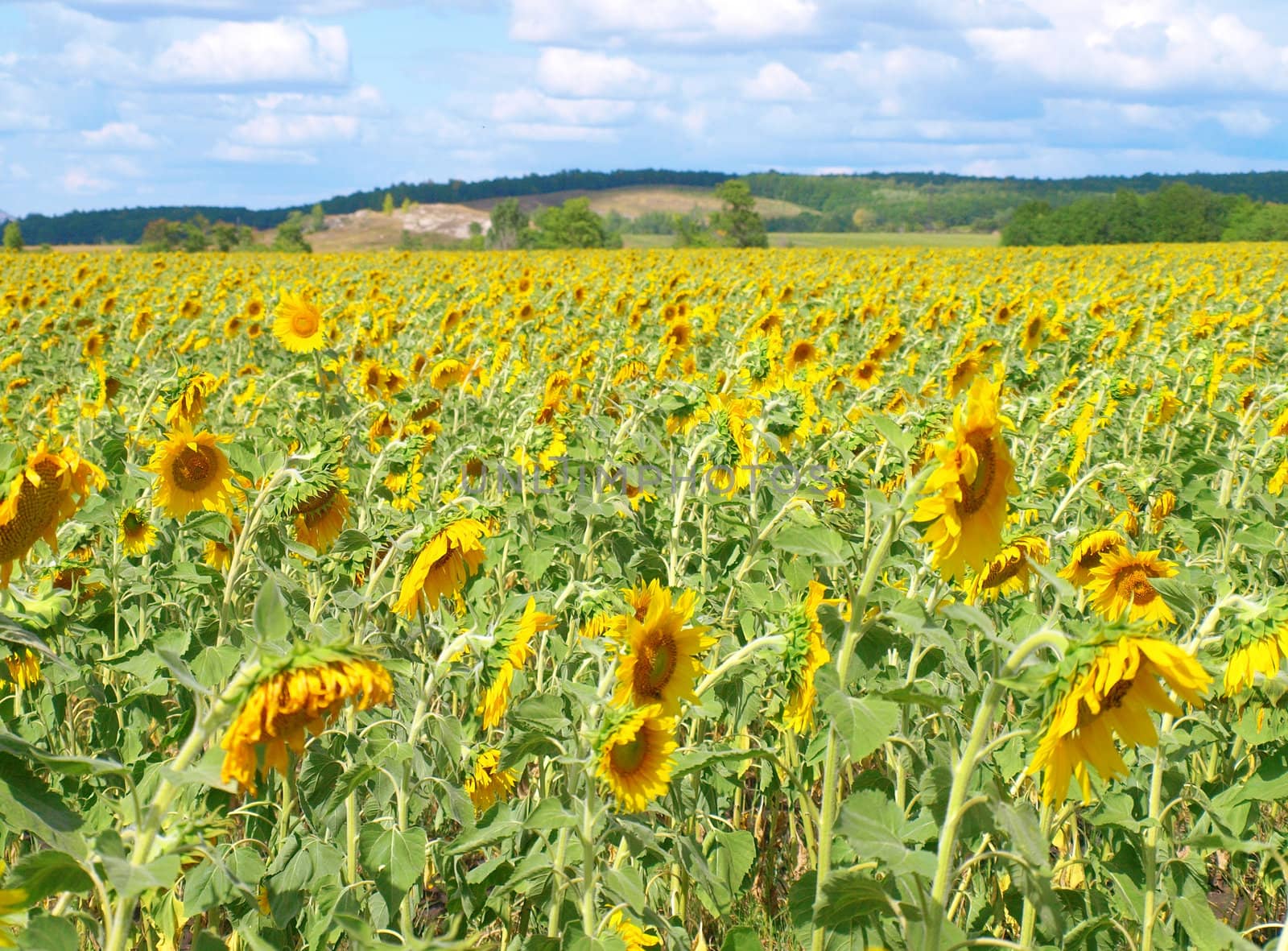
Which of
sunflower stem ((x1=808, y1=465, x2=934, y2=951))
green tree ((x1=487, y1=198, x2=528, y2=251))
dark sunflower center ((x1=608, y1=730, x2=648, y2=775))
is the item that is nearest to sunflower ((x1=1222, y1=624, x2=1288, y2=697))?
sunflower stem ((x1=808, y1=465, x2=934, y2=951))

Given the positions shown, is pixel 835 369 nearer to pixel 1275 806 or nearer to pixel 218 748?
pixel 1275 806

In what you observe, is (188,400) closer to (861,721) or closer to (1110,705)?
(861,721)

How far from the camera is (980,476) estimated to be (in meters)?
2.04

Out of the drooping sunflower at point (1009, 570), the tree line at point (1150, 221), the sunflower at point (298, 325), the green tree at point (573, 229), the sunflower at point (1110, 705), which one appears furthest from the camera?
the tree line at point (1150, 221)

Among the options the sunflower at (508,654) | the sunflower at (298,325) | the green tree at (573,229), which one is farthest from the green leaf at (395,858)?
the green tree at (573,229)

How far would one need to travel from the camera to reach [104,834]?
1282mm

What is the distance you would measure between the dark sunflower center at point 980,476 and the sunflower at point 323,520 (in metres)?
1.95

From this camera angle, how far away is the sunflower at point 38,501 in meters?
1.77

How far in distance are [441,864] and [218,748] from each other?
1278mm

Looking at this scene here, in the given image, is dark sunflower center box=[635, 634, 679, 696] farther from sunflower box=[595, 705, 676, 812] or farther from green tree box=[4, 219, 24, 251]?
green tree box=[4, 219, 24, 251]

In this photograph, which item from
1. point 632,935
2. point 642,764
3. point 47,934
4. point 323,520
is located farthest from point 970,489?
point 323,520

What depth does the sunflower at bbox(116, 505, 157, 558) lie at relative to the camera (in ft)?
12.0

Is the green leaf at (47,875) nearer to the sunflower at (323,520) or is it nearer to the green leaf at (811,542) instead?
the green leaf at (811,542)

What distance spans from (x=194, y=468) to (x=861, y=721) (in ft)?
7.88
